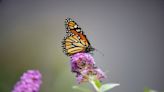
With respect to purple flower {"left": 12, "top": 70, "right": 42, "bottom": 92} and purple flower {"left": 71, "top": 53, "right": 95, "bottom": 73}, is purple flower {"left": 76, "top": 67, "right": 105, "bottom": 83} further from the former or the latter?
purple flower {"left": 12, "top": 70, "right": 42, "bottom": 92}

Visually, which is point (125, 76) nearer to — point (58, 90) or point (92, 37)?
point (92, 37)

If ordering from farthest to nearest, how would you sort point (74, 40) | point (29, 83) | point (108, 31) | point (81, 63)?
1. point (108, 31)
2. point (74, 40)
3. point (81, 63)
4. point (29, 83)

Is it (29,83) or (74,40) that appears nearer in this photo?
(29,83)

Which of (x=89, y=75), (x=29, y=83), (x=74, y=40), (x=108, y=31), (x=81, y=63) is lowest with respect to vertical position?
(x=29, y=83)

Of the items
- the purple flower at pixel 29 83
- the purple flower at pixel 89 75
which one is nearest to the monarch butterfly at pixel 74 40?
the purple flower at pixel 89 75

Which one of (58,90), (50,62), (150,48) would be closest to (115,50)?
(150,48)

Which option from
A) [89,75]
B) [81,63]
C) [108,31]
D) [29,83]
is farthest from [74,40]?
[108,31]

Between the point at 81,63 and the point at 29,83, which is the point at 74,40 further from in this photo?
the point at 29,83
